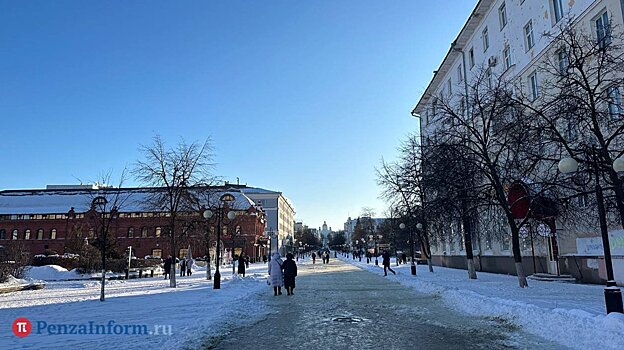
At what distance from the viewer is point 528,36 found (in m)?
26.1

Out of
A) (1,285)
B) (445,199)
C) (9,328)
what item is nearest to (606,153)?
(445,199)

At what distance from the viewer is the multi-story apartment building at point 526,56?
19.3 m

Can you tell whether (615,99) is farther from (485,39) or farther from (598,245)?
(485,39)

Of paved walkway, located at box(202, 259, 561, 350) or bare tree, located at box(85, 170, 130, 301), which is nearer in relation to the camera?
paved walkway, located at box(202, 259, 561, 350)

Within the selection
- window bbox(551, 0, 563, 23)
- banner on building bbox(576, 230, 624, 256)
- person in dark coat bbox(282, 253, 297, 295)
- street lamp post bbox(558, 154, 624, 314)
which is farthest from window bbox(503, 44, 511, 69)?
person in dark coat bbox(282, 253, 297, 295)

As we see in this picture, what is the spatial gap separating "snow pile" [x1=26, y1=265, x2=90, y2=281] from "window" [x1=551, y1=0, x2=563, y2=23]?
110 ft

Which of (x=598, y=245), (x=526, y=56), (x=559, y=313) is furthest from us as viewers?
(x=526, y=56)

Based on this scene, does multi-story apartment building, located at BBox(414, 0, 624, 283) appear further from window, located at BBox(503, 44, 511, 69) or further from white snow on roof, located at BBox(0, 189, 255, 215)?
white snow on roof, located at BBox(0, 189, 255, 215)

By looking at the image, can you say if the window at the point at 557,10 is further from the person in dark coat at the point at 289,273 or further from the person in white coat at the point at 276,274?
the person in white coat at the point at 276,274

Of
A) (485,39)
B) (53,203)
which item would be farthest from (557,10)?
(53,203)

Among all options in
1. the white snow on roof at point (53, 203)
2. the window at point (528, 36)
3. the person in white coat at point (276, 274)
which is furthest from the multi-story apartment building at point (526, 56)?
the white snow on roof at point (53, 203)

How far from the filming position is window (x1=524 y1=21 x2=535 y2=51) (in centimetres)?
2561

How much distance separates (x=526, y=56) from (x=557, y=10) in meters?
3.28

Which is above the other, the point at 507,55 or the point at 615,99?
the point at 507,55
